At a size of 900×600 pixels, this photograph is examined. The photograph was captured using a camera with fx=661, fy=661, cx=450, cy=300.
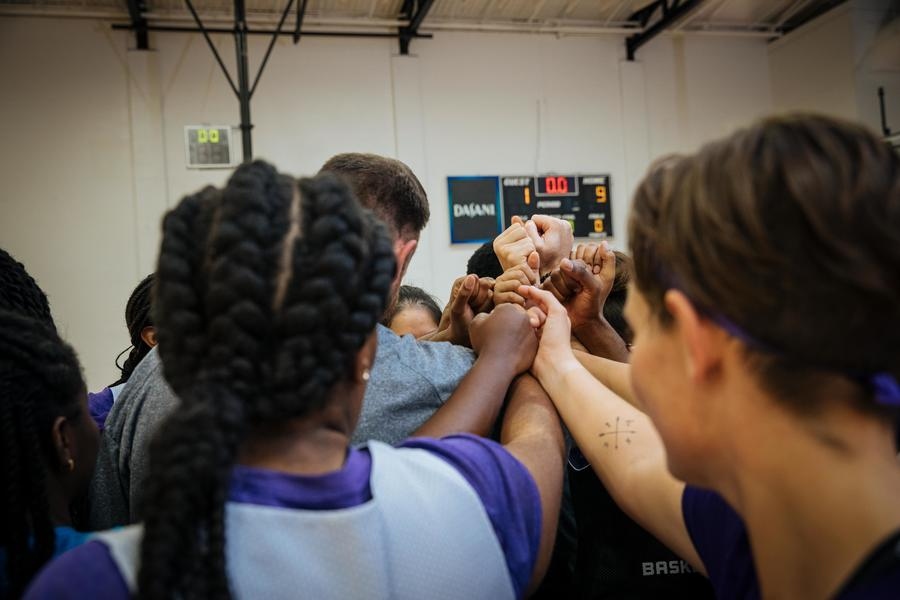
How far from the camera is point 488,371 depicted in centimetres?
120

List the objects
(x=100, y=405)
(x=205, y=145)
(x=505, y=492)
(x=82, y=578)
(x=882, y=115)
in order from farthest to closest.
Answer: (x=882, y=115), (x=205, y=145), (x=100, y=405), (x=505, y=492), (x=82, y=578)

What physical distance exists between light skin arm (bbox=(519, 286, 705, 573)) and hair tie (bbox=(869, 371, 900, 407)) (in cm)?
40

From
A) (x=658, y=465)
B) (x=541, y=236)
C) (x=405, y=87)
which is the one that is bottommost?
(x=658, y=465)

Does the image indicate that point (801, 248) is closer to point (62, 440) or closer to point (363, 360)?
point (363, 360)

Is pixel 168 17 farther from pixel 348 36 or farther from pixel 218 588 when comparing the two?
pixel 218 588

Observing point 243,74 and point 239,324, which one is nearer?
point 239,324

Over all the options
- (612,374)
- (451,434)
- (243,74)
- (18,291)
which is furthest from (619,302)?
(243,74)

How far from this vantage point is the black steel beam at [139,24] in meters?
4.50

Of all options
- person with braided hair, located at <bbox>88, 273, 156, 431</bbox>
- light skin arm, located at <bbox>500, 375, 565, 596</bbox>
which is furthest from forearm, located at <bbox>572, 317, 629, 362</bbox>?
person with braided hair, located at <bbox>88, 273, 156, 431</bbox>

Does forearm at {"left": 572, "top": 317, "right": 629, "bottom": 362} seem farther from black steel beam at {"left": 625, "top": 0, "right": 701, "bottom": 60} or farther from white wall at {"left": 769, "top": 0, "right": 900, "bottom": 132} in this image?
white wall at {"left": 769, "top": 0, "right": 900, "bottom": 132}

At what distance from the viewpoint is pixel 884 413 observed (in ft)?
2.25

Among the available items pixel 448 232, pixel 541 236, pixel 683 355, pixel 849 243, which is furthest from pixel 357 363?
pixel 448 232

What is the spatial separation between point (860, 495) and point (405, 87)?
5007mm

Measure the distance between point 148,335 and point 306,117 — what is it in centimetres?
336
